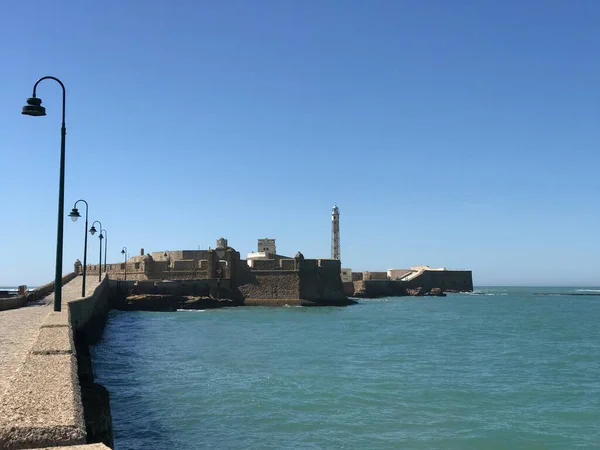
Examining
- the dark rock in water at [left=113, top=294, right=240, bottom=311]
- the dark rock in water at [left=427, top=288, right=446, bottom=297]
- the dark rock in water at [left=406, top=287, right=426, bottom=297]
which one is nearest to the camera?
the dark rock in water at [left=113, top=294, right=240, bottom=311]

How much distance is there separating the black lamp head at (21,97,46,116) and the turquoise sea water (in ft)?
20.4

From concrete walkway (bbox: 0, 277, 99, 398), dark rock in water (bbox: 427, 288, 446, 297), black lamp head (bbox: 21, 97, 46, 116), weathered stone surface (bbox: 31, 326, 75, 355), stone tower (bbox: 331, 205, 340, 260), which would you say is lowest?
dark rock in water (bbox: 427, 288, 446, 297)

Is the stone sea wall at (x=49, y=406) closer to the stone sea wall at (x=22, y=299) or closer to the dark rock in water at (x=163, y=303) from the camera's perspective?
the stone sea wall at (x=22, y=299)

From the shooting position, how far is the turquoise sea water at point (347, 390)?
37.0 feet

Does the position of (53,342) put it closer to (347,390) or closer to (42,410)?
(42,410)

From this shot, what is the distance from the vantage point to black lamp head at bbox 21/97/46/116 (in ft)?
35.3

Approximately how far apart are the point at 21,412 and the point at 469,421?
10226 mm

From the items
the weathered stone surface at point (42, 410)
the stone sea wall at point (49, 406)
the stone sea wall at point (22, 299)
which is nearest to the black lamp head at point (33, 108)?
the stone sea wall at point (49, 406)

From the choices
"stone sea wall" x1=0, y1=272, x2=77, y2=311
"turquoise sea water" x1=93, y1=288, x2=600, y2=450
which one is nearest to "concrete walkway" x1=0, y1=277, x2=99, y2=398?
"stone sea wall" x1=0, y1=272, x2=77, y2=311

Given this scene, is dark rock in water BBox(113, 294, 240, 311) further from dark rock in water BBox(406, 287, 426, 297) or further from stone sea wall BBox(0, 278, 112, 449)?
dark rock in water BBox(406, 287, 426, 297)

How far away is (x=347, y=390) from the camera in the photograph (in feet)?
50.0

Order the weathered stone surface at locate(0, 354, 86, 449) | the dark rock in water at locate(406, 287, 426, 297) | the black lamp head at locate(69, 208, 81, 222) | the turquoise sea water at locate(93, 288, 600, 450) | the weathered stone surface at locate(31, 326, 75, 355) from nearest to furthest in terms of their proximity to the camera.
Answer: the weathered stone surface at locate(0, 354, 86, 449) < the weathered stone surface at locate(31, 326, 75, 355) < the turquoise sea water at locate(93, 288, 600, 450) < the black lamp head at locate(69, 208, 81, 222) < the dark rock in water at locate(406, 287, 426, 297)

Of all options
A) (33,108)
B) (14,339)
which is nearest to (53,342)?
(14,339)

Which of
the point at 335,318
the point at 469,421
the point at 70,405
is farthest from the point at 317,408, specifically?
the point at 335,318
